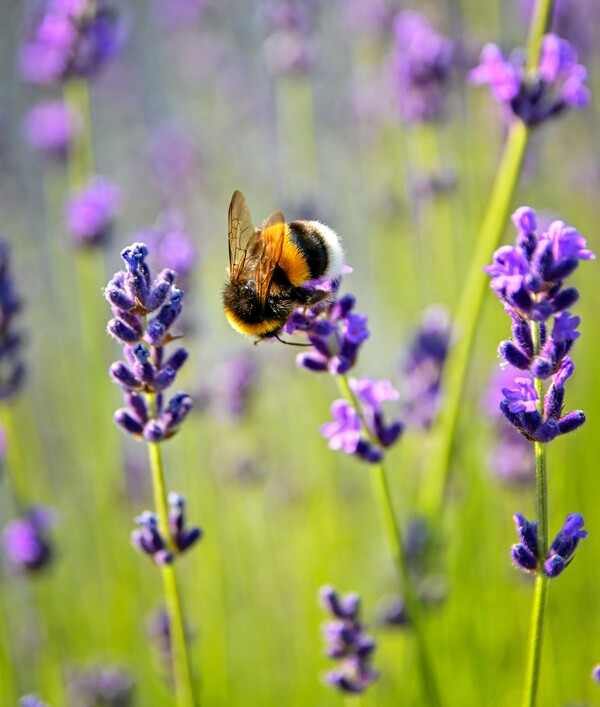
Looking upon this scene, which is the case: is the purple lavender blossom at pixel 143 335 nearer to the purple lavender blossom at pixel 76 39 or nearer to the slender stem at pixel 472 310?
the slender stem at pixel 472 310

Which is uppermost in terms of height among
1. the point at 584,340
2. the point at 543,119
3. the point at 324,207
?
the point at 324,207

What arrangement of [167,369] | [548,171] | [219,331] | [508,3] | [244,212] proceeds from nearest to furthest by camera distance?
[167,369], [244,212], [548,171], [508,3], [219,331]

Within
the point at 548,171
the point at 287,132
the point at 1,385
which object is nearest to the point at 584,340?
the point at 548,171

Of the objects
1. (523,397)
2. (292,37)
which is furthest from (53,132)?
(523,397)

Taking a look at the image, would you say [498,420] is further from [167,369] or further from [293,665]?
[167,369]

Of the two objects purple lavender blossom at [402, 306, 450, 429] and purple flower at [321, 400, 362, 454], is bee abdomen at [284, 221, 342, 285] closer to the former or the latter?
purple flower at [321, 400, 362, 454]

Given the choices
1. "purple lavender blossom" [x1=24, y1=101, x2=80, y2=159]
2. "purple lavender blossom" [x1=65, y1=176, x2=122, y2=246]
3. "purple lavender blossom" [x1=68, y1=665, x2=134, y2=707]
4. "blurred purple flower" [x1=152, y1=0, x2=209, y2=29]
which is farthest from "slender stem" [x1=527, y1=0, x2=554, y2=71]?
"blurred purple flower" [x1=152, y1=0, x2=209, y2=29]

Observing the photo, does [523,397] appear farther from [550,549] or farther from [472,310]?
[472,310]
